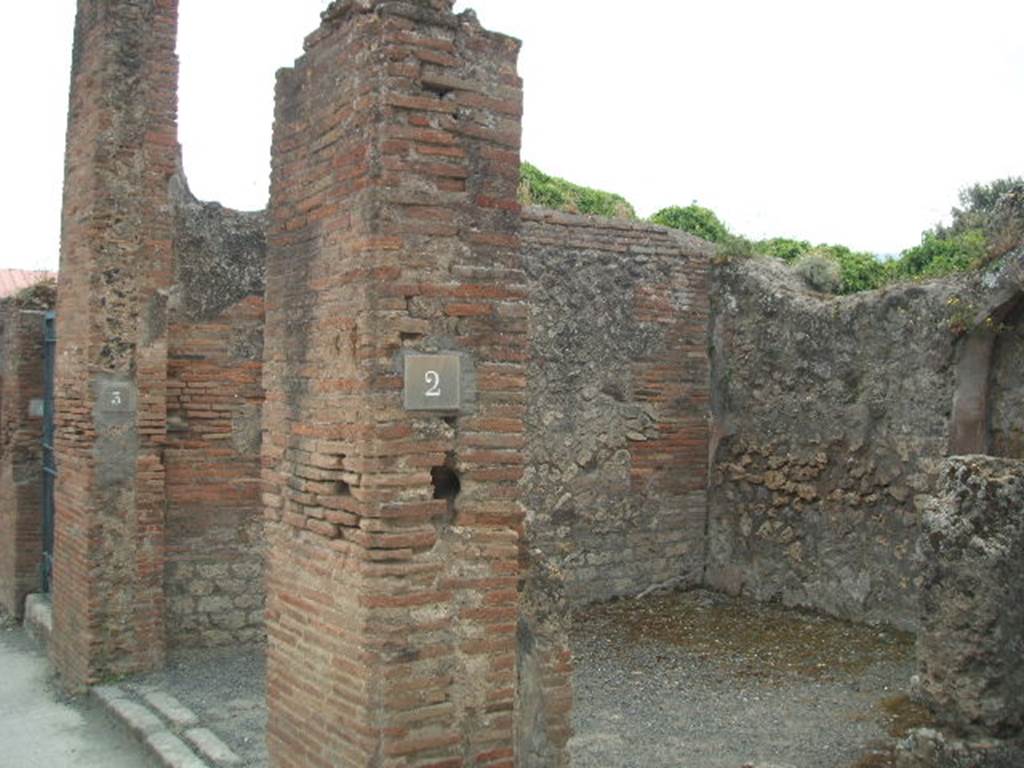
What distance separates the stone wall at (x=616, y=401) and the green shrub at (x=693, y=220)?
15.2 feet

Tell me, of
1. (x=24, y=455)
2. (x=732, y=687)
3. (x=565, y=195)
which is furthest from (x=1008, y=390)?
(x=565, y=195)

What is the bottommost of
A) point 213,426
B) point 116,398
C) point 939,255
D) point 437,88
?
point 213,426

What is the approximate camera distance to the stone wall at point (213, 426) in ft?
26.6

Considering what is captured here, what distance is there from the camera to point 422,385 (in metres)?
4.24

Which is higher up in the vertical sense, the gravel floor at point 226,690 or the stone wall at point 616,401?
the stone wall at point 616,401

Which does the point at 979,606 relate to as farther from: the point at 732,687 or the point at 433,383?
the point at 433,383

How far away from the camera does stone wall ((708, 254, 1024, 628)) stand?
8.48 m

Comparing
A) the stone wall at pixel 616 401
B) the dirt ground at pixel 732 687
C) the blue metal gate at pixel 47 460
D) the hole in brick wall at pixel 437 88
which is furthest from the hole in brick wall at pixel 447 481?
the blue metal gate at pixel 47 460

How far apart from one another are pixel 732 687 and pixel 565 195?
10.9m

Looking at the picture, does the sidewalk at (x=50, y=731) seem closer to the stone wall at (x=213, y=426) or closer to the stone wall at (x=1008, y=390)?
the stone wall at (x=213, y=426)

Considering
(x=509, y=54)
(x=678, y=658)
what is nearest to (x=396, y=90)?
(x=509, y=54)

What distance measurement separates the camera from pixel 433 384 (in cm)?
426

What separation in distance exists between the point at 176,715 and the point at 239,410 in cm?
236

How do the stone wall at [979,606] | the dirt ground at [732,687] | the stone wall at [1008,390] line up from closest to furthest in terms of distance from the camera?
1. the stone wall at [979,606]
2. the dirt ground at [732,687]
3. the stone wall at [1008,390]
